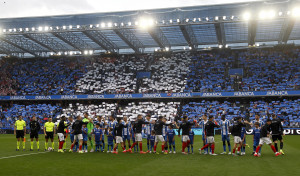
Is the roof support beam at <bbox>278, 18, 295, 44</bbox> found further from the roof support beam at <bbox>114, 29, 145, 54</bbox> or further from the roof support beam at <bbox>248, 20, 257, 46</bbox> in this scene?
the roof support beam at <bbox>114, 29, 145, 54</bbox>

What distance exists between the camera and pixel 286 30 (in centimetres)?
4038

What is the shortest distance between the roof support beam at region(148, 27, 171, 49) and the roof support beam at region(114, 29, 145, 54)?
3.11m

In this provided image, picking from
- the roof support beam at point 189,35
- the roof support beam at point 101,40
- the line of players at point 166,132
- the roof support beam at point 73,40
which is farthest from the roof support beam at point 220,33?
the line of players at point 166,132

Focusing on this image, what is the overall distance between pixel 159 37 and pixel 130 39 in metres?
4.19

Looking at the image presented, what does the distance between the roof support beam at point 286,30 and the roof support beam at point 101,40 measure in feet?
77.4

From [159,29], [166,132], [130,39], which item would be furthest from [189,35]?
[166,132]

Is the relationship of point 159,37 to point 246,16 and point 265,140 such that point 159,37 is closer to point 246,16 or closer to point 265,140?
point 246,16

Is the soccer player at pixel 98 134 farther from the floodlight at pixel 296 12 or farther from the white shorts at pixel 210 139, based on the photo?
the floodlight at pixel 296 12

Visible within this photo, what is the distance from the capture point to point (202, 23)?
35.5m

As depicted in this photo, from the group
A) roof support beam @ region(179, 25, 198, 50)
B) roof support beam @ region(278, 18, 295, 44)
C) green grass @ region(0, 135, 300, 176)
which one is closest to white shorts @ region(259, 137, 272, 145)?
green grass @ region(0, 135, 300, 176)

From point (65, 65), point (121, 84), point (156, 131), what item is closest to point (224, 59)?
point (121, 84)

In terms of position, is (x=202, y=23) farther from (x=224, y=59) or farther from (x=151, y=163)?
(x=151, y=163)

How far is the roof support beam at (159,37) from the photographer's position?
3997cm

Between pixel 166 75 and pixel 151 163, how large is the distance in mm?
32753
